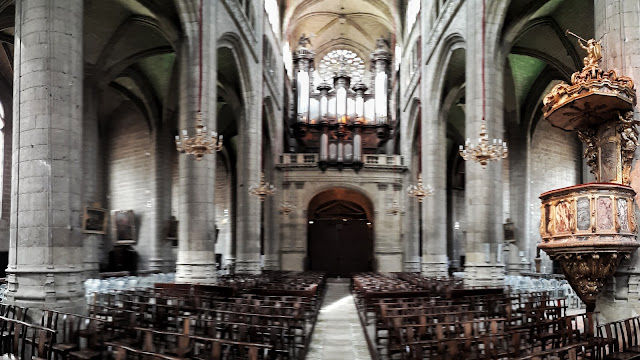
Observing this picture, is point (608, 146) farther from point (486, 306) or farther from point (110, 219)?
point (110, 219)

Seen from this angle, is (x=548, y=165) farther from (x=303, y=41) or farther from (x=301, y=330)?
(x=301, y=330)

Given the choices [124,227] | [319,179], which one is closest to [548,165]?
[319,179]

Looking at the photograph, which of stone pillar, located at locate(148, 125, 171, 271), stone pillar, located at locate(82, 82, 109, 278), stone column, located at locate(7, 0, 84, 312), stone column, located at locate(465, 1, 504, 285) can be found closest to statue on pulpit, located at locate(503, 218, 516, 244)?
stone column, located at locate(465, 1, 504, 285)

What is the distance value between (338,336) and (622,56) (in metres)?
7.18

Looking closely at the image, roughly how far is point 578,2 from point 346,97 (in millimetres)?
18077

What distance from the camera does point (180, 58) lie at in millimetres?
15898

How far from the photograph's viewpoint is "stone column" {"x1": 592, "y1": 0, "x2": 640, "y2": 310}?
7902 mm

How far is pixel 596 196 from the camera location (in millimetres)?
7418

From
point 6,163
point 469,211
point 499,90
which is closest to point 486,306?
point 469,211

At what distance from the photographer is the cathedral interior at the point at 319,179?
768 centimetres

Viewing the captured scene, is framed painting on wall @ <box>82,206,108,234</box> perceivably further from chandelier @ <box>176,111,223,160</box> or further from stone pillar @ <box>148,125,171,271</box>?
stone pillar @ <box>148,125,171,271</box>

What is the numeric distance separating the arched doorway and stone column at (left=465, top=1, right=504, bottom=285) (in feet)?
56.8

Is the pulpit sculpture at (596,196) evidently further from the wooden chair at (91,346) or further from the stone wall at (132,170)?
the stone wall at (132,170)

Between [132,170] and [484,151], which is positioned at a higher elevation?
[132,170]
